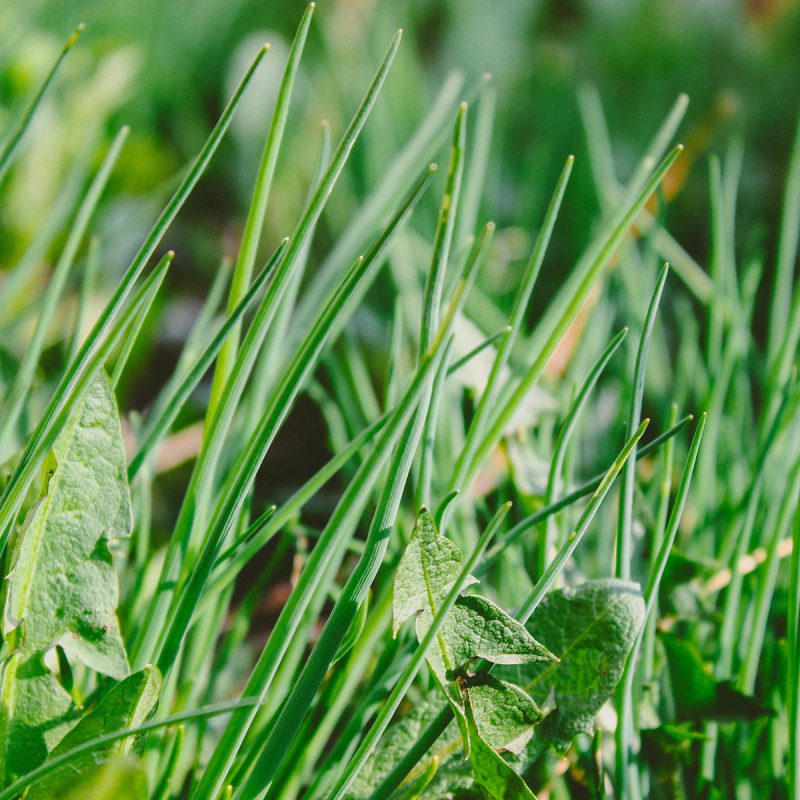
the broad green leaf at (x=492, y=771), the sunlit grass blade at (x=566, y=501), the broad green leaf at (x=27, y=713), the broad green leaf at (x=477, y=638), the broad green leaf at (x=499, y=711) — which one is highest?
the sunlit grass blade at (x=566, y=501)

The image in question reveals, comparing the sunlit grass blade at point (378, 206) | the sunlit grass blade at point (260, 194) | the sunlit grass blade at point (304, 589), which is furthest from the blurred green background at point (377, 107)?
the sunlit grass blade at point (304, 589)

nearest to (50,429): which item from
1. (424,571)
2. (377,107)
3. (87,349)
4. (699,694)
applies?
(87,349)

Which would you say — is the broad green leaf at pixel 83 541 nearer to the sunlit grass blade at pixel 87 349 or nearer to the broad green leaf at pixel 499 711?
the sunlit grass blade at pixel 87 349

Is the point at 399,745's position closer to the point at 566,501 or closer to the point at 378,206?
the point at 566,501

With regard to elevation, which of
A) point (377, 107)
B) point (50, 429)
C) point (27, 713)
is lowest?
point (27, 713)

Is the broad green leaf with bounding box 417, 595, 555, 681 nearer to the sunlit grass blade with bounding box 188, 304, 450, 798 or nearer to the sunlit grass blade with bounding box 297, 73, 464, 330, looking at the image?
the sunlit grass blade with bounding box 188, 304, 450, 798

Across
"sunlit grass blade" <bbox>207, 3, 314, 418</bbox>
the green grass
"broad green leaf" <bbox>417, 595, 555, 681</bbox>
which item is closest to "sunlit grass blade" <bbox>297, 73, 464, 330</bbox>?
the green grass

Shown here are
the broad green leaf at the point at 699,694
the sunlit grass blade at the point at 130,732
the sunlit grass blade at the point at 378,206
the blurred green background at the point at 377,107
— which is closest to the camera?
the sunlit grass blade at the point at 130,732
